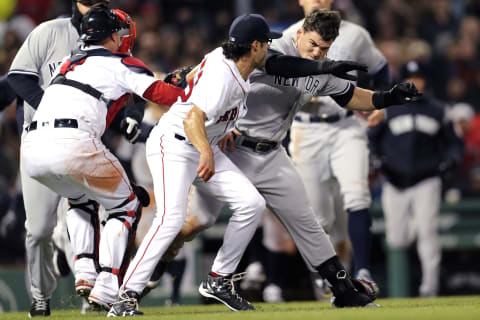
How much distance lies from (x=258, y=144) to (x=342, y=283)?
3.65 ft

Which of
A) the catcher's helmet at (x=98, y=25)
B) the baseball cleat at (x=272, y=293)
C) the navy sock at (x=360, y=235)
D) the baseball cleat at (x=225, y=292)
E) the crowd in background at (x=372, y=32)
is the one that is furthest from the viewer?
the crowd in background at (x=372, y=32)

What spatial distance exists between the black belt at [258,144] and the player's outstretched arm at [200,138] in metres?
0.82

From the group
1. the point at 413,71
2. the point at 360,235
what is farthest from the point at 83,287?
the point at 413,71

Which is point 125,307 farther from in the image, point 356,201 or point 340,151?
point 340,151

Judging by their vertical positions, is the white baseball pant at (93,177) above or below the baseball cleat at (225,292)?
above

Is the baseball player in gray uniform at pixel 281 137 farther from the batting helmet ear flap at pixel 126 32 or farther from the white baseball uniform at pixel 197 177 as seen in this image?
the batting helmet ear flap at pixel 126 32

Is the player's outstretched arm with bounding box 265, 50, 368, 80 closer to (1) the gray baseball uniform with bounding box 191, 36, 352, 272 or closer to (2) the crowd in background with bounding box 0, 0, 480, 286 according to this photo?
(1) the gray baseball uniform with bounding box 191, 36, 352, 272

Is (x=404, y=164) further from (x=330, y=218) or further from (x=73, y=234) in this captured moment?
(x=73, y=234)

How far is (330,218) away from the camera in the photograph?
818 cm

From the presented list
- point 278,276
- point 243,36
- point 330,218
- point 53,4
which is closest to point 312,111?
point 330,218

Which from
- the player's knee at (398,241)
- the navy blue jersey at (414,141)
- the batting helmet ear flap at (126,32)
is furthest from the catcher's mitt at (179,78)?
the player's knee at (398,241)

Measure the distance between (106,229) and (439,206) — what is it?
5.98 metres

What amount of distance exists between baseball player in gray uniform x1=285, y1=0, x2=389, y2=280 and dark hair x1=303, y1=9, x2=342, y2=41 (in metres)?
1.18

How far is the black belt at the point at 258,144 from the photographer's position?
6.55m
